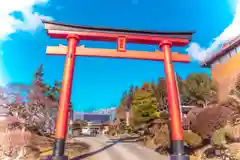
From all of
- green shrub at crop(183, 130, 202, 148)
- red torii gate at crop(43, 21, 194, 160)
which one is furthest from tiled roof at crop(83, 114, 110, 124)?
red torii gate at crop(43, 21, 194, 160)

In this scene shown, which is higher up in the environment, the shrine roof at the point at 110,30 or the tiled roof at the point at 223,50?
the tiled roof at the point at 223,50

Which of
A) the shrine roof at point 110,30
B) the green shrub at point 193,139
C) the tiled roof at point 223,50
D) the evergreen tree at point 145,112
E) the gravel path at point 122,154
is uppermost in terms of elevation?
the tiled roof at point 223,50

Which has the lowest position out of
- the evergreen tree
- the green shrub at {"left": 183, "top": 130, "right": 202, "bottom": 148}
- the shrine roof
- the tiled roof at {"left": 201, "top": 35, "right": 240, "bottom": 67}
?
the green shrub at {"left": 183, "top": 130, "right": 202, "bottom": 148}

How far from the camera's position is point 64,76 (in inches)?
308

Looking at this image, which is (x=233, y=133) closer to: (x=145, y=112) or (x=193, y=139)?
(x=193, y=139)

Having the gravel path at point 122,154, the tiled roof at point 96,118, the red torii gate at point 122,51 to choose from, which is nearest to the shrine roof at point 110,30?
the red torii gate at point 122,51

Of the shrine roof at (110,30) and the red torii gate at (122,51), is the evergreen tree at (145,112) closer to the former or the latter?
the red torii gate at (122,51)

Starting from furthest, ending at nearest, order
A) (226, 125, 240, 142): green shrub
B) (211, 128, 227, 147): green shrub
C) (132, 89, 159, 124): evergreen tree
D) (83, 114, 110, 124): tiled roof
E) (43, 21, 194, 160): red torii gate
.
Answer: (83, 114, 110, 124): tiled roof → (132, 89, 159, 124): evergreen tree → (211, 128, 227, 147): green shrub → (43, 21, 194, 160): red torii gate → (226, 125, 240, 142): green shrub

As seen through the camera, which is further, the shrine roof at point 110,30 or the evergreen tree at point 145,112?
the evergreen tree at point 145,112

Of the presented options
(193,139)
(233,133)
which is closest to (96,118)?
(193,139)

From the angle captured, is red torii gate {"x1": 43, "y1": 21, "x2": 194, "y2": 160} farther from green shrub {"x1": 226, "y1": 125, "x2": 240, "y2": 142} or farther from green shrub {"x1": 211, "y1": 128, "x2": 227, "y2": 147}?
green shrub {"x1": 226, "y1": 125, "x2": 240, "y2": 142}

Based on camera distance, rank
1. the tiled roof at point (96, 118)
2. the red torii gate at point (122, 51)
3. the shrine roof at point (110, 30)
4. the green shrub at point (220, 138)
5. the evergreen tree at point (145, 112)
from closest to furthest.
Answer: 1. the red torii gate at point (122, 51)
2. the green shrub at point (220, 138)
3. the shrine roof at point (110, 30)
4. the evergreen tree at point (145, 112)
5. the tiled roof at point (96, 118)

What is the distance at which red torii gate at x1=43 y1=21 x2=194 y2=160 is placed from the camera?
7473 millimetres

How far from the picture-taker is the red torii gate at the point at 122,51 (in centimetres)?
747
